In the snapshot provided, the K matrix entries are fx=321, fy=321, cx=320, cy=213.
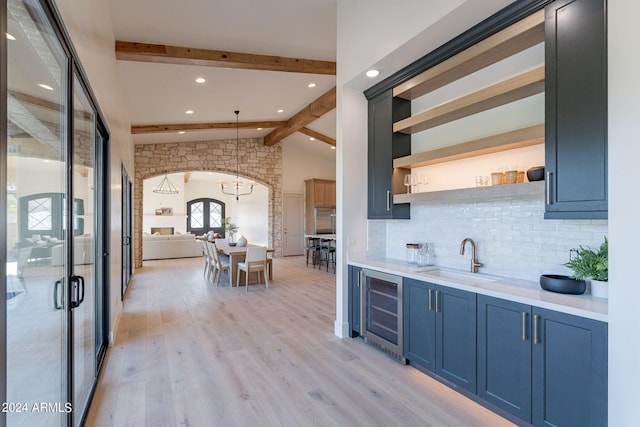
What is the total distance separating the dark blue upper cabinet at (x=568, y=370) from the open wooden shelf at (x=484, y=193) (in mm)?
783

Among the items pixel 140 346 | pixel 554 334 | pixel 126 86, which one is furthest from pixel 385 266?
pixel 126 86

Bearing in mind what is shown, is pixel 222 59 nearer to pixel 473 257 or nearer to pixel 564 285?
pixel 473 257

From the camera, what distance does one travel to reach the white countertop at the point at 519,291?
171 cm

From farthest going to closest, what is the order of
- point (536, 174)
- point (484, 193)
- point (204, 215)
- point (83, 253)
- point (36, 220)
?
point (204, 215)
point (484, 193)
point (83, 253)
point (536, 174)
point (36, 220)

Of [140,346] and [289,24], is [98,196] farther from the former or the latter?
[289,24]

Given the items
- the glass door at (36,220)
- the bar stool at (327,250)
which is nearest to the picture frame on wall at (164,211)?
the bar stool at (327,250)

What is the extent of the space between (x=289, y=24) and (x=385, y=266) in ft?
10.1

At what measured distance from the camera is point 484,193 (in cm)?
245

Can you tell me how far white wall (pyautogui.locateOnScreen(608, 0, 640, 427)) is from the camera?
1.50 metres

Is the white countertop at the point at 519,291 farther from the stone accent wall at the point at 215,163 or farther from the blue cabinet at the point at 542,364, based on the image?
the stone accent wall at the point at 215,163

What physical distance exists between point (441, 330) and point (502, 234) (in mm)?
914

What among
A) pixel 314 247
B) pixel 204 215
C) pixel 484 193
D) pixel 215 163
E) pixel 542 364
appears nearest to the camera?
pixel 542 364

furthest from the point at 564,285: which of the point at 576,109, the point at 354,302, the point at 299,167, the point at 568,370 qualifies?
the point at 299,167

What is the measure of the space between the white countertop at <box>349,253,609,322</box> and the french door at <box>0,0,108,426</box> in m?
2.37
